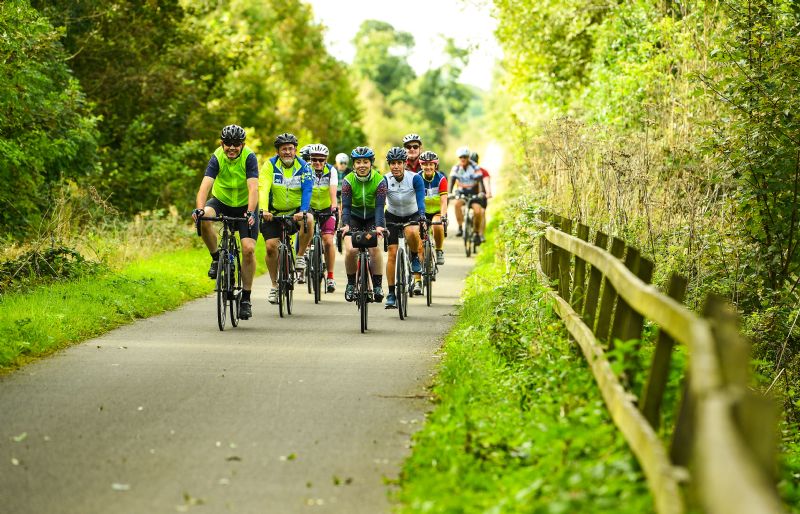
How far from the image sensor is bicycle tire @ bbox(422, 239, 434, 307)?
1697cm

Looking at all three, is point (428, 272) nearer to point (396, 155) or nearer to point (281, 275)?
point (396, 155)

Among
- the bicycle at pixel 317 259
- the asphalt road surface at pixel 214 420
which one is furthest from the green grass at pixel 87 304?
the bicycle at pixel 317 259

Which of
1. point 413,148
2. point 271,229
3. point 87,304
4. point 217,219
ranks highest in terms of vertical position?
point 413,148

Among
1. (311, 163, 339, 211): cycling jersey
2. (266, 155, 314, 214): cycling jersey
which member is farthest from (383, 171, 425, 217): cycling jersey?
(311, 163, 339, 211): cycling jersey

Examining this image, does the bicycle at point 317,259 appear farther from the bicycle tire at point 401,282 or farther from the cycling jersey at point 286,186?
the bicycle tire at point 401,282

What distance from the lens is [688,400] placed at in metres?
5.31

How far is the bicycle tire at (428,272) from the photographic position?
1697cm

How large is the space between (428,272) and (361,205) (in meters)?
2.10

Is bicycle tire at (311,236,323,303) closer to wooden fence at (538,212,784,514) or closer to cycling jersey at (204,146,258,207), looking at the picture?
cycling jersey at (204,146,258,207)

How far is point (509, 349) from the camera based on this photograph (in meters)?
10.7

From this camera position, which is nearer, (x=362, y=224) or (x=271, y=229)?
(x=362, y=224)

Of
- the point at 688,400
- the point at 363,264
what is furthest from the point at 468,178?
the point at 688,400

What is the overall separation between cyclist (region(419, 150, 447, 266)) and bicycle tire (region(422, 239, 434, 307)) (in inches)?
68.5

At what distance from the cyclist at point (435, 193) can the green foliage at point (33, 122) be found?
545cm
